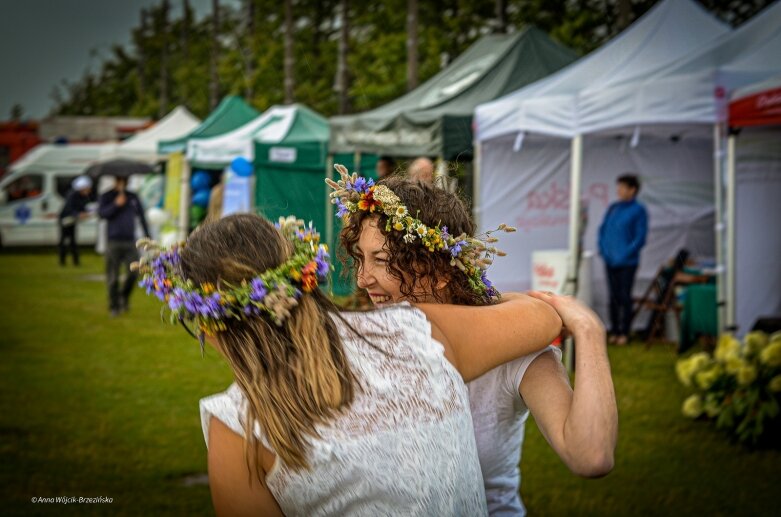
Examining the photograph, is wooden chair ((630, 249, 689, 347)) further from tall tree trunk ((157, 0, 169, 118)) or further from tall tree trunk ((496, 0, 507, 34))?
tall tree trunk ((157, 0, 169, 118))

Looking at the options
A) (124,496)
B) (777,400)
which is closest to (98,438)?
(124,496)

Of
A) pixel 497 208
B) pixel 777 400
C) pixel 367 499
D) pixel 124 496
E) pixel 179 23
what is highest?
pixel 179 23

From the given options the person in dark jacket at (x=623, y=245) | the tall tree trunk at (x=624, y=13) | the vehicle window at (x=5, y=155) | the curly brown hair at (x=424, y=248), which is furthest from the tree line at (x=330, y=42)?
the curly brown hair at (x=424, y=248)

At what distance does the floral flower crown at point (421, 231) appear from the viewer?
2129 mm

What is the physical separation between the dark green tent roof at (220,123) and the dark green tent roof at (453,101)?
8.37 metres

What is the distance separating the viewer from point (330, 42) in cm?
3206

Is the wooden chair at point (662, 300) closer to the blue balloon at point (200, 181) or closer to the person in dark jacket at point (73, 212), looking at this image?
the blue balloon at point (200, 181)

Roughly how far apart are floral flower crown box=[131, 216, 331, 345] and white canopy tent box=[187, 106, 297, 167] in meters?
13.3

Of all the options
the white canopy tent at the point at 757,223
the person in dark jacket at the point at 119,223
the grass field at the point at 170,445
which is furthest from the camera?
the person in dark jacket at the point at 119,223

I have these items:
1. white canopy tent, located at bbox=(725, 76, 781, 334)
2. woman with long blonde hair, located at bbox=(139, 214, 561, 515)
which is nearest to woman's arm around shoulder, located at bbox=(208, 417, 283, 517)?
woman with long blonde hair, located at bbox=(139, 214, 561, 515)

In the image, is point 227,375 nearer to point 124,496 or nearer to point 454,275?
point 124,496

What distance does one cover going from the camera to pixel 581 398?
178 centimetres

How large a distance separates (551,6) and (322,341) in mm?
20484

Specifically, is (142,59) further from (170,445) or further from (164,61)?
(170,445)
